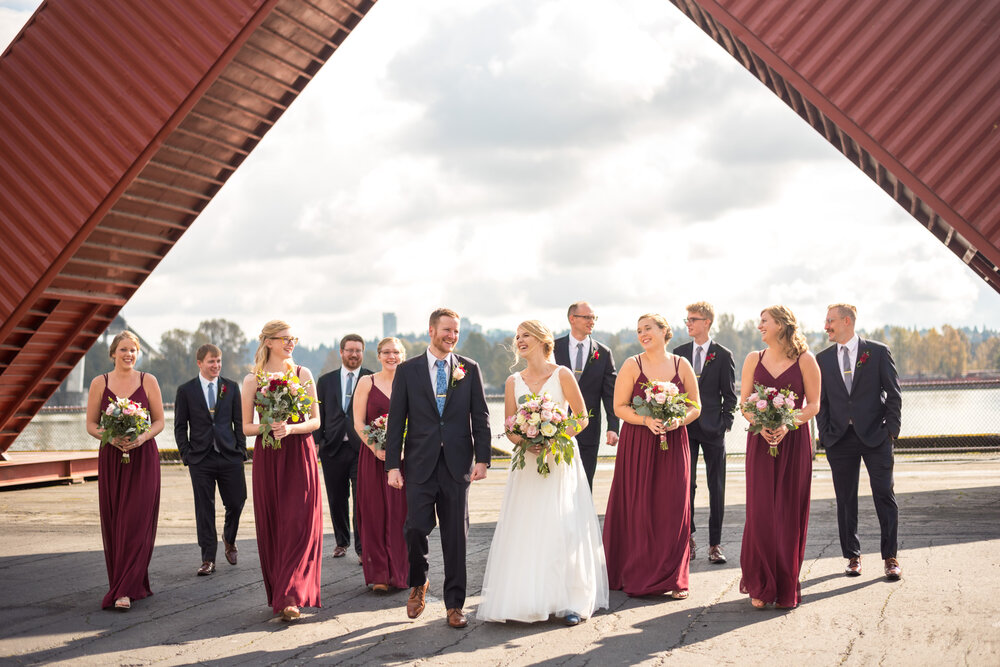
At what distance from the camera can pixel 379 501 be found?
7152mm

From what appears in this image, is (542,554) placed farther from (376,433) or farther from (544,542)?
(376,433)

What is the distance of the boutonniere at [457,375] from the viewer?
19.4 ft

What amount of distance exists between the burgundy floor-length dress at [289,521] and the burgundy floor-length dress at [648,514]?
220 centimetres

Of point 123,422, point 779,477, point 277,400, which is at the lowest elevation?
point 779,477

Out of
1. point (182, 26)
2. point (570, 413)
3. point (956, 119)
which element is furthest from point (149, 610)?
point (956, 119)

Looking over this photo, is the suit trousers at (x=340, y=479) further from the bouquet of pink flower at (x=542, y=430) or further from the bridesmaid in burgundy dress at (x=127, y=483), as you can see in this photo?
the bouquet of pink flower at (x=542, y=430)

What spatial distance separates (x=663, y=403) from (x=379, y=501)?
2425mm

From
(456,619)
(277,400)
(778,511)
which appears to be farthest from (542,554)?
(277,400)

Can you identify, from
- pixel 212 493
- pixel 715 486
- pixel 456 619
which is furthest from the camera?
pixel 212 493

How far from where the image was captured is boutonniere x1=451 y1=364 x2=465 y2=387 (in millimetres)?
5926

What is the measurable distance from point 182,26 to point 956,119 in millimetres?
8934

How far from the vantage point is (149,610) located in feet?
21.2

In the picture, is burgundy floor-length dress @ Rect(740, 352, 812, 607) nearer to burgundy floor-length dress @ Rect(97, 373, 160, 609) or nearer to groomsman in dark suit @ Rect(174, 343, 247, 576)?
groomsman in dark suit @ Rect(174, 343, 247, 576)

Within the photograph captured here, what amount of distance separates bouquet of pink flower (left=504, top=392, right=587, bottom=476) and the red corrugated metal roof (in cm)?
696
